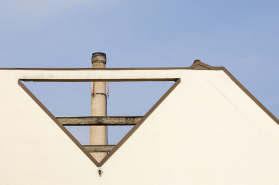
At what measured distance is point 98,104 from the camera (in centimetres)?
1875

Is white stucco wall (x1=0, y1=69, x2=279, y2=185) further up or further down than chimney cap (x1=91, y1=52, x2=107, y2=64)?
further down

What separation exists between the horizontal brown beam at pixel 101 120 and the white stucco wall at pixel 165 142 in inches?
76.7

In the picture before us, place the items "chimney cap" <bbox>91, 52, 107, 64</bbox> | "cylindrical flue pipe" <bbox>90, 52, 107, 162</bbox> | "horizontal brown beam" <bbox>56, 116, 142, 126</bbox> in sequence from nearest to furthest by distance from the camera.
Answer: "horizontal brown beam" <bbox>56, 116, 142, 126</bbox> < "cylindrical flue pipe" <bbox>90, 52, 107, 162</bbox> < "chimney cap" <bbox>91, 52, 107, 64</bbox>

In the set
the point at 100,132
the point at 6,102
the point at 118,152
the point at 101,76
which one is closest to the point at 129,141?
the point at 118,152

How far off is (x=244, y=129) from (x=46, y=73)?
543cm

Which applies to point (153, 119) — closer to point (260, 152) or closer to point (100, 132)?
point (260, 152)

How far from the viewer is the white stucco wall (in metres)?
8.60

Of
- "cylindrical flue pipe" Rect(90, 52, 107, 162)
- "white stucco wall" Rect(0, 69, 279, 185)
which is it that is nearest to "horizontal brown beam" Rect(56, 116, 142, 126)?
"white stucco wall" Rect(0, 69, 279, 185)

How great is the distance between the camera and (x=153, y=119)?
9008 mm

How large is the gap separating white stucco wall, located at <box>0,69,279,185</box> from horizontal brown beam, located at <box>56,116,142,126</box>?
6.39 feet

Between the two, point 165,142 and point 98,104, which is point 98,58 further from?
point 165,142

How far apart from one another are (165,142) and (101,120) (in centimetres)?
288

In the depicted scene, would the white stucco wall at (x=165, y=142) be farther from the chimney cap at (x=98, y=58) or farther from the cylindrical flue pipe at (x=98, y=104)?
the chimney cap at (x=98, y=58)

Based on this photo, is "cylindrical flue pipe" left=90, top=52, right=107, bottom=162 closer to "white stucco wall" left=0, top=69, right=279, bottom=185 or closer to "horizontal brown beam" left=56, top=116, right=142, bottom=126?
"horizontal brown beam" left=56, top=116, right=142, bottom=126
